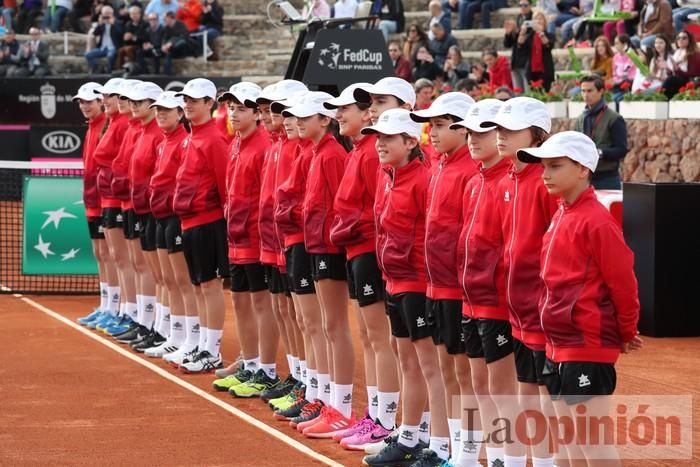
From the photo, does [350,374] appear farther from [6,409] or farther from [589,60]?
[589,60]

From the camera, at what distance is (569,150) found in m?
6.57

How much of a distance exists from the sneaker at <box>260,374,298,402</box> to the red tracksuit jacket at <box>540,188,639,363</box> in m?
4.45

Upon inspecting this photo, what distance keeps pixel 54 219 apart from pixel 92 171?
2.70 meters

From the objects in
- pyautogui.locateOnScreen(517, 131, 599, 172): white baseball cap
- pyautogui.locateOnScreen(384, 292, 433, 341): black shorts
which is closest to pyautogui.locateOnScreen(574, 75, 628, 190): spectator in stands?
pyautogui.locateOnScreen(384, 292, 433, 341): black shorts

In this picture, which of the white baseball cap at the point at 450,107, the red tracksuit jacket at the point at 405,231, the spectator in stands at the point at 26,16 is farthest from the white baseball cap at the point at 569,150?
the spectator in stands at the point at 26,16

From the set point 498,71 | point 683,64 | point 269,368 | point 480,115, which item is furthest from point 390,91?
point 498,71

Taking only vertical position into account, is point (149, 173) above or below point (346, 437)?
above

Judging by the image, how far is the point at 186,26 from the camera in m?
29.4

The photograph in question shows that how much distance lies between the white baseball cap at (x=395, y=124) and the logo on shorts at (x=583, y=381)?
2336 millimetres

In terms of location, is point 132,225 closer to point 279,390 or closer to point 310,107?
point 279,390

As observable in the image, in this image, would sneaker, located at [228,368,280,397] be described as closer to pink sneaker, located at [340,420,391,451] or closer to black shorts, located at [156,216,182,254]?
black shorts, located at [156,216,182,254]

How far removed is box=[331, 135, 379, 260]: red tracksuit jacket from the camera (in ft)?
28.7

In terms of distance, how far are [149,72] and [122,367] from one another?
16858 millimetres

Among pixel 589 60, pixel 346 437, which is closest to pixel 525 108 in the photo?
pixel 346 437
